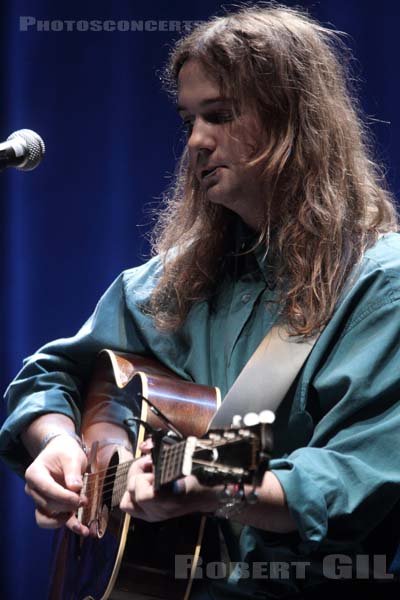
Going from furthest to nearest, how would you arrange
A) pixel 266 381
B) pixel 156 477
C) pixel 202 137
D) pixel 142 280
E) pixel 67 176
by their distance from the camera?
pixel 67 176 < pixel 142 280 < pixel 202 137 < pixel 266 381 < pixel 156 477

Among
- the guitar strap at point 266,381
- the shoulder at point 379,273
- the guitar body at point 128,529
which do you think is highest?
the shoulder at point 379,273

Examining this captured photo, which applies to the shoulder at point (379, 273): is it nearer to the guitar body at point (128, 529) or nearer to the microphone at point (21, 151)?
the guitar body at point (128, 529)

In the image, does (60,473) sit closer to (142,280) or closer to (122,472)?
(122,472)

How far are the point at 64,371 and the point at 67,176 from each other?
0.92 m

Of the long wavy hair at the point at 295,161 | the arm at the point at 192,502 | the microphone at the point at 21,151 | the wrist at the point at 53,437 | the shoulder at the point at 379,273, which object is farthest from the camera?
the wrist at the point at 53,437

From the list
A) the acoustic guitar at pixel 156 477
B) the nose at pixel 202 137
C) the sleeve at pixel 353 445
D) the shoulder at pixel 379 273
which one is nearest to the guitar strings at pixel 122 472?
the acoustic guitar at pixel 156 477

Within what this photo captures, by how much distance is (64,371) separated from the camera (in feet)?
8.02

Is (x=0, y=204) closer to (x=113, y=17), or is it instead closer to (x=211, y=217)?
(x=113, y=17)

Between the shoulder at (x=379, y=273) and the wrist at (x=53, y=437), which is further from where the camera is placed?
the wrist at (x=53, y=437)

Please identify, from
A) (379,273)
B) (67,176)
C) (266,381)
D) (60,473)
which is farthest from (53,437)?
(67,176)

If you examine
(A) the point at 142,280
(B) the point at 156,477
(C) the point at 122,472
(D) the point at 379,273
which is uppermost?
(D) the point at 379,273

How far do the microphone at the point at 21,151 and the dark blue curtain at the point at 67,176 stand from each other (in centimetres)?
129

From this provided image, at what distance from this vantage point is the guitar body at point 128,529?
72.7 inches

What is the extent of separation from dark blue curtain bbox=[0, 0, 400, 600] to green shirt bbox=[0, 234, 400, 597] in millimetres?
760
